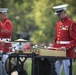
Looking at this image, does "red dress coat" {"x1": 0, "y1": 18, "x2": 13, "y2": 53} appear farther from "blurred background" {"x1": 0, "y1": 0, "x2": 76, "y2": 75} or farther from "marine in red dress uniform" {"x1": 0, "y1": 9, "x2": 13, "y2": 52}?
"blurred background" {"x1": 0, "y1": 0, "x2": 76, "y2": 75}

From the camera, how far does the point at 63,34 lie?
1088cm

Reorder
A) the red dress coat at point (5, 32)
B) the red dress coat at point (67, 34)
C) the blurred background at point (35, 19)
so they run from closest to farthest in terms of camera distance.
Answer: the red dress coat at point (67, 34), the red dress coat at point (5, 32), the blurred background at point (35, 19)

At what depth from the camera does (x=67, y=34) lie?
35.6ft

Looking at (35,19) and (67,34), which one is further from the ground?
(35,19)

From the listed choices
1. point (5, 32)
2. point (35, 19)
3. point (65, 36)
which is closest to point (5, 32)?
point (5, 32)

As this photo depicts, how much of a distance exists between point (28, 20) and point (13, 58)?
48.5 m

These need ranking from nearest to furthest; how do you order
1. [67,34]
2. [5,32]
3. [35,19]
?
[67,34]
[5,32]
[35,19]

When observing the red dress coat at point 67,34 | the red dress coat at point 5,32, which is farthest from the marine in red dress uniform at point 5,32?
the red dress coat at point 67,34

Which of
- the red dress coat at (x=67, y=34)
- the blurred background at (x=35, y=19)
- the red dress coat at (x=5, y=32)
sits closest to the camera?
the red dress coat at (x=67, y=34)

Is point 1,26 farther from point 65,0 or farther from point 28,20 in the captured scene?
point 28,20

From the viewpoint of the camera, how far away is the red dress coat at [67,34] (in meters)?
10.6

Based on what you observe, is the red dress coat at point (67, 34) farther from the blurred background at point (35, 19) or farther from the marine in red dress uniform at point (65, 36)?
the blurred background at point (35, 19)

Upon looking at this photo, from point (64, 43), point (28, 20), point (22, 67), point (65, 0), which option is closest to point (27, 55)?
point (22, 67)

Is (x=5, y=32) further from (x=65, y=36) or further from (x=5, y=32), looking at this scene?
(x=65, y=36)
